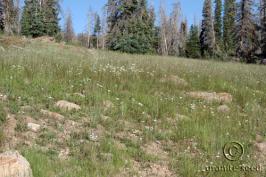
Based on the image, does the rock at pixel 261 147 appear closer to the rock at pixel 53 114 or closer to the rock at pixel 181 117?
the rock at pixel 181 117

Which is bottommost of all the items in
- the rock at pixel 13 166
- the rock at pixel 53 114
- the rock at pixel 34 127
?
the rock at pixel 13 166

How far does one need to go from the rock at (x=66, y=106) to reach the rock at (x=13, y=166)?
7.31 ft

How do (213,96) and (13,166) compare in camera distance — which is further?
(213,96)

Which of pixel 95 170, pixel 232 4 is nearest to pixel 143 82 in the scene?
pixel 95 170

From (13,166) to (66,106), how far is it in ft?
8.33

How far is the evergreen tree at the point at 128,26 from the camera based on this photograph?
108 ft

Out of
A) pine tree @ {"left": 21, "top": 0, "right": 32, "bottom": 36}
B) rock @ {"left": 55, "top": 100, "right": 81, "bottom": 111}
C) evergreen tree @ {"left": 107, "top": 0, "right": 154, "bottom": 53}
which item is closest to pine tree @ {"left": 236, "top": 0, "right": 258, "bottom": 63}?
evergreen tree @ {"left": 107, "top": 0, "right": 154, "bottom": 53}

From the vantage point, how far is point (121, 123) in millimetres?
6941

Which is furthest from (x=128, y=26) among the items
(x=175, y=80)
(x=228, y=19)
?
(x=228, y=19)

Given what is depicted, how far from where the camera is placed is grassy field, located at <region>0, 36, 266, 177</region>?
5555 millimetres

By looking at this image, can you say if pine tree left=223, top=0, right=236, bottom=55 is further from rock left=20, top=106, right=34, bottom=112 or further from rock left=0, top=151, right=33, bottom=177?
rock left=0, top=151, right=33, bottom=177

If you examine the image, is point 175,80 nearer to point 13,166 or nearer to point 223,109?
point 223,109

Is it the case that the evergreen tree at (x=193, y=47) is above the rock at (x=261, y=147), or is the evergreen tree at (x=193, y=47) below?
above

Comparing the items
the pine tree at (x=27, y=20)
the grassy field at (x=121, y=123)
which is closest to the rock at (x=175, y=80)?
the grassy field at (x=121, y=123)
